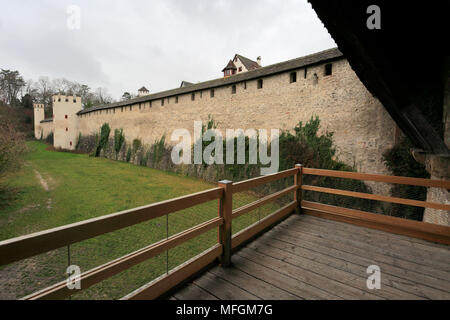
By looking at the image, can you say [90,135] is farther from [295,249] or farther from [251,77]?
[295,249]

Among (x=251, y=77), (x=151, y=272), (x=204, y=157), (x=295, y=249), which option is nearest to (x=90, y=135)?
(x=204, y=157)

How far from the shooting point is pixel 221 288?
2059mm

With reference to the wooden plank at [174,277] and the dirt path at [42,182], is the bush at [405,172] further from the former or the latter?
the dirt path at [42,182]

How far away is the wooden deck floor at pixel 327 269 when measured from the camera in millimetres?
2010

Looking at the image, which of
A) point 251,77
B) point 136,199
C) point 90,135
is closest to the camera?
point 136,199

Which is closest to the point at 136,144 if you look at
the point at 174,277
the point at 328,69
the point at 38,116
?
the point at 328,69

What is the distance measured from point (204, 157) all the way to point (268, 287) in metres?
11.4

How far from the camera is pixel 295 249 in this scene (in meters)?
2.78

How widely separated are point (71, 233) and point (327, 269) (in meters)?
2.38

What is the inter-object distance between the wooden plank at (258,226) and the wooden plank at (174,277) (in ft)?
1.17

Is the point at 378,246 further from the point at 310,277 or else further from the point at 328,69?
the point at 328,69

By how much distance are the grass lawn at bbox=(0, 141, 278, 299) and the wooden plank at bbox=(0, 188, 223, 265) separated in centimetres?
15
